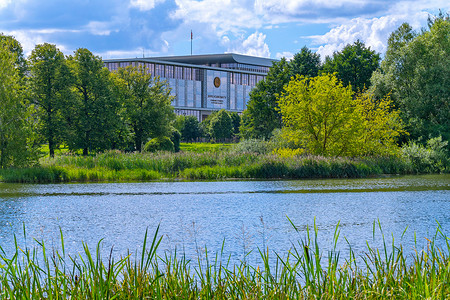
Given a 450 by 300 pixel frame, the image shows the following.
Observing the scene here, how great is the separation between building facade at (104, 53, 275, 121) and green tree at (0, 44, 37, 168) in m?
76.2

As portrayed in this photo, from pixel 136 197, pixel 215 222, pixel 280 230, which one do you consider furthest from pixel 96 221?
pixel 136 197

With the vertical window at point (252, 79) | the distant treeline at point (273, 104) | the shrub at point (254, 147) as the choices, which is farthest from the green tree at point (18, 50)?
the vertical window at point (252, 79)

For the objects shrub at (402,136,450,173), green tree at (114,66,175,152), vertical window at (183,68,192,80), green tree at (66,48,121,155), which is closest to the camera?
shrub at (402,136,450,173)

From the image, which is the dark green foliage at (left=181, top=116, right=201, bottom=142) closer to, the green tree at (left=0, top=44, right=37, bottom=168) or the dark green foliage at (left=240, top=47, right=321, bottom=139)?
the dark green foliage at (left=240, top=47, right=321, bottom=139)

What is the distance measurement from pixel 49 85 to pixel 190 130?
58.2 m

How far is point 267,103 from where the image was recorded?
5109 cm

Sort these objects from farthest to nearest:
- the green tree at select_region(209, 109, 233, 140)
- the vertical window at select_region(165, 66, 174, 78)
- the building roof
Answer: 1. the building roof
2. the vertical window at select_region(165, 66, 174, 78)
3. the green tree at select_region(209, 109, 233, 140)

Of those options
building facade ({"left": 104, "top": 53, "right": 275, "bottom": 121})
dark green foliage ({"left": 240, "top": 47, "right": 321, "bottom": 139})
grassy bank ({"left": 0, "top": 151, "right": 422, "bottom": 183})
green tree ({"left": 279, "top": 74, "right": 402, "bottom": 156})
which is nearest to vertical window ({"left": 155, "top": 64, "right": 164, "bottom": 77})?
building facade ({"left": 104, "top": 53, "right": 275, "bottom": 121})

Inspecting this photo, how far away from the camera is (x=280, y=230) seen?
10.7m

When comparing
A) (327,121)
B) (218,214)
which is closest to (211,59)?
(327,121)

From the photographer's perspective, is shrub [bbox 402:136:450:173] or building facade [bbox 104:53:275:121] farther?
building facade [bbox 104:53:275:121]

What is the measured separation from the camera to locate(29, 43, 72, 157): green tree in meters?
35.3

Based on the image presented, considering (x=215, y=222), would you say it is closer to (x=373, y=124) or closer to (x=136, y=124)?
(x=373, y=124)

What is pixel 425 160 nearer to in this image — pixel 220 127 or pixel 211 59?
pixel 220 127
